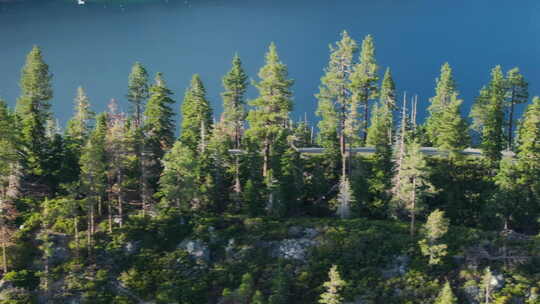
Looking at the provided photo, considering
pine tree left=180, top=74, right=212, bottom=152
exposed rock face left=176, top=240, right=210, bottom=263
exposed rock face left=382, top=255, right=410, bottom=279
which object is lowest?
exposed rock face left=382, top=255, right=410, bottom=279

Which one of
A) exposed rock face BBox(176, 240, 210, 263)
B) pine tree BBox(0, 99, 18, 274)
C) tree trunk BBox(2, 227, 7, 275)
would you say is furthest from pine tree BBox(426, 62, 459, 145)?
tree trunk BBox(2, 227, 7, 275)

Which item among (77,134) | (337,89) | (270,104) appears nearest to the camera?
(270,104)

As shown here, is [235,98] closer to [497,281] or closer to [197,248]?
[197,248]

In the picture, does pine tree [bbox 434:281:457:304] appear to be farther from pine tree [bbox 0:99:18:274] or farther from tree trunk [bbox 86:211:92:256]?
pine tree [bbox 0:99:18:274]

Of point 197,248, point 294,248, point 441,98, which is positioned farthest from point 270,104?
point 441,98

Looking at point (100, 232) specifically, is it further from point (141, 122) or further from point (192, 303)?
point (141, 122)

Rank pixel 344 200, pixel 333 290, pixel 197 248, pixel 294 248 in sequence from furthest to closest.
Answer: pixel 344 200 → pixel 197 248 → pixel 294 248 → pixel 333 290

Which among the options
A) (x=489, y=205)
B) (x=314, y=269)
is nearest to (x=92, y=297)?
(x=314, y=269)
